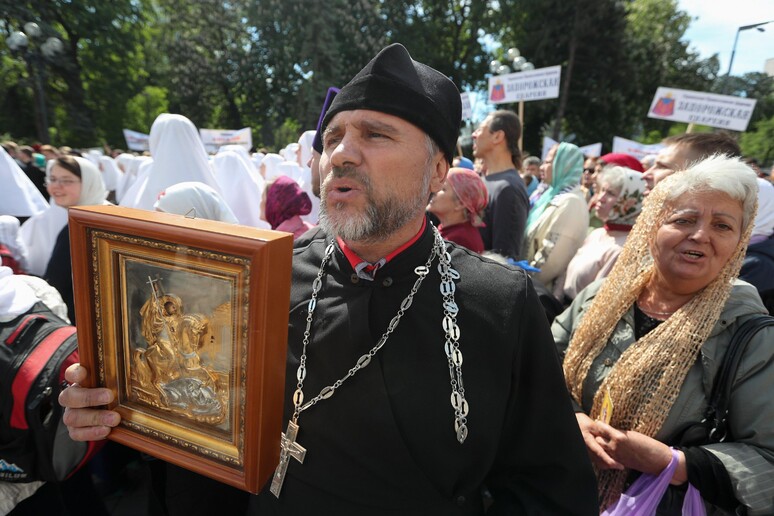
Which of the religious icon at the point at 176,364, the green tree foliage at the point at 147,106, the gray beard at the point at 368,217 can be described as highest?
the green tree foliage at the point at 147,106

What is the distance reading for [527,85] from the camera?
8.44 m

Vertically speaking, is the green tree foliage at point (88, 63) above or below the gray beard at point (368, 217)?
above

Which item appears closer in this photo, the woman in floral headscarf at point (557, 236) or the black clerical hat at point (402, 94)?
the black clerical hat at point (402, 94)

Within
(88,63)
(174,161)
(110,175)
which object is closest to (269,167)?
(110,175)

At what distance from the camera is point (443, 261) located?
1431 mm

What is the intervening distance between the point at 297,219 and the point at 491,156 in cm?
207

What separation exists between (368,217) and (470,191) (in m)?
1.85

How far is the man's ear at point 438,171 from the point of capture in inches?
56.6

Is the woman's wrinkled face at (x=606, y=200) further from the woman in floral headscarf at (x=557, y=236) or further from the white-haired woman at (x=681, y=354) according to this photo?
the white-haired woman at (x=681, y=354)

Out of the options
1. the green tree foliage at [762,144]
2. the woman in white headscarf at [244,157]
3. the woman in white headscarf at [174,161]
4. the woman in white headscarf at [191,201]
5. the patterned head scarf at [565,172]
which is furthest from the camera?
the green tree foliage at [762,144]

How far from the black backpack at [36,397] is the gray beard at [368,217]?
41.3 inches

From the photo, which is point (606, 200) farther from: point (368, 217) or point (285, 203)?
point (368, 217)

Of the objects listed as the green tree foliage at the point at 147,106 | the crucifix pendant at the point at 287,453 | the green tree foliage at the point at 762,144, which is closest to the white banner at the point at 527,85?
the crucifix pendant at the point at 287,453

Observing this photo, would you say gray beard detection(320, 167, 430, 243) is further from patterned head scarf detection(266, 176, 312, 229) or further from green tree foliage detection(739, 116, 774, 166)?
green tree foliage detection(739, 116, 774, 166)
